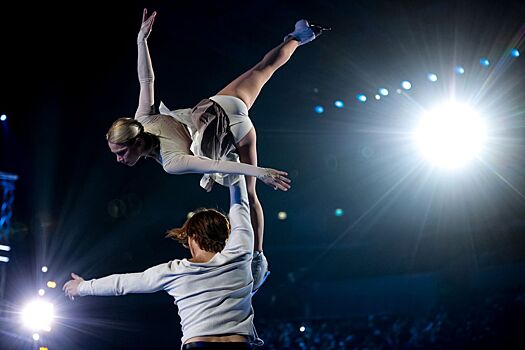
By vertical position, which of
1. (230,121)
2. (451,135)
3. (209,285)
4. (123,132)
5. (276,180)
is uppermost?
(451,135)

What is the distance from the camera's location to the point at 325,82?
6367 millimetres

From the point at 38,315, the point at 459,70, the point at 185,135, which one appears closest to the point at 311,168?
the point at 459,70

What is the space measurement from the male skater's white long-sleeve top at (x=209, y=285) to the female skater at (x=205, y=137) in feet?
0.97

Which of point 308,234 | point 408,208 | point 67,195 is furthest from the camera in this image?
point 308,234

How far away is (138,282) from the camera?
2375mm

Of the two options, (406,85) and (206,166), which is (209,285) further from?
(406,85)

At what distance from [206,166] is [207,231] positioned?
0.92 ft

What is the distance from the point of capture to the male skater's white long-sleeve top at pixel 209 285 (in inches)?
92.9

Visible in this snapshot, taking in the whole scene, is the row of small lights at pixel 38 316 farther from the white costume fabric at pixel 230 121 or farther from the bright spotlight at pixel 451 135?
the bright spotlight at pixel 451 135

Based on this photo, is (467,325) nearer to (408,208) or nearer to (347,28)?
(408,208)

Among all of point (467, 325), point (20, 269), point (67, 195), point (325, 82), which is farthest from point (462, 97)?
point (20, 269)

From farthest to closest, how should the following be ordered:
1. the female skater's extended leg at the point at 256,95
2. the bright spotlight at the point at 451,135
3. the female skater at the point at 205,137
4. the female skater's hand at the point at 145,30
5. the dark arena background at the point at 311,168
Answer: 1. the bright spotlight at the point at 451,135
2. the dark arena background at the point at 311,168
3. the female skater's hand at the point at 145,30
4. the female skater's extended leg at the point at 256,95
5. the female skater at the point at 205,137

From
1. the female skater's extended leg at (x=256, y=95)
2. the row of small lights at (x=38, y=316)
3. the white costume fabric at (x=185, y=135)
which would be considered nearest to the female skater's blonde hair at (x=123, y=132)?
the white costume fabric at (x=185, y=135)

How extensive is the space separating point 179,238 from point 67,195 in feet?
16.1
